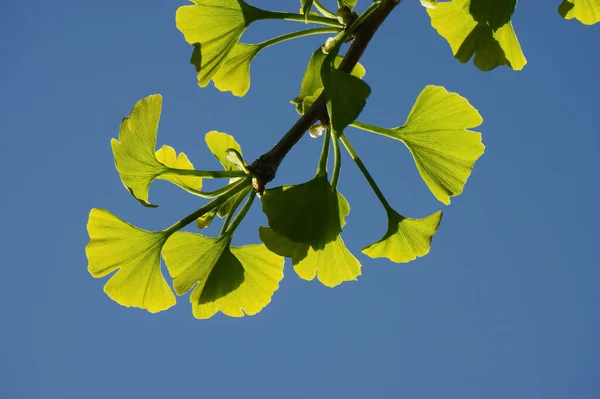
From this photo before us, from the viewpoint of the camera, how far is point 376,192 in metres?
0.82

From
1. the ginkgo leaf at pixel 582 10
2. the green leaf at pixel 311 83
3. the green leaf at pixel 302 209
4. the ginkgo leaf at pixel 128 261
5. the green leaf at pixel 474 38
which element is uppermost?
the ginkgo leaf at pixel 582 10

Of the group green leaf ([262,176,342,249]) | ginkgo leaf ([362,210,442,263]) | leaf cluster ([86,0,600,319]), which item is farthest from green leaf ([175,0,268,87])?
ginkgo leaf ([362,210,442,263])

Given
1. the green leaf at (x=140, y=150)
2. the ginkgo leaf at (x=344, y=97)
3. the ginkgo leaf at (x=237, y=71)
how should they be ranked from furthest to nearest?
the ginkgo leaf at (x=237, y=71) < the green leaf at (x=140, y=150) < the ginkgo leaf at (x=344, y=97)

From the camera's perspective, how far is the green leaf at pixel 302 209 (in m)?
0.74

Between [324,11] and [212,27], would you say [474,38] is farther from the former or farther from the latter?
[212,27]

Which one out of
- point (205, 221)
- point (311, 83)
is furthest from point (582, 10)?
point (205, 221)

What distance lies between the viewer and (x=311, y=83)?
958 mm

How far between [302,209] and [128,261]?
32 cm

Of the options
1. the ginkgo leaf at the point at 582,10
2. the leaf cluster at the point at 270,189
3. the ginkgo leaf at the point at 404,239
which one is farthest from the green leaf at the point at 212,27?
the ginkgo leaf at the point at 582,10

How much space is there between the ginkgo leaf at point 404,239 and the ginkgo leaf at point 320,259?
51 mm

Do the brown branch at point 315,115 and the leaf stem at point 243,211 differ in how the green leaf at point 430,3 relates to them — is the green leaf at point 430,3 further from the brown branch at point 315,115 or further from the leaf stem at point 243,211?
the leaf stem at point 243,211

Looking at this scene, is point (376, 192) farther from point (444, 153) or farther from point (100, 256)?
point (100, 256)

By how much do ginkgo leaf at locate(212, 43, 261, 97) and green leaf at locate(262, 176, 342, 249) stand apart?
0.26 meters

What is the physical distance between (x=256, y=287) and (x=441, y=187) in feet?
1.06
